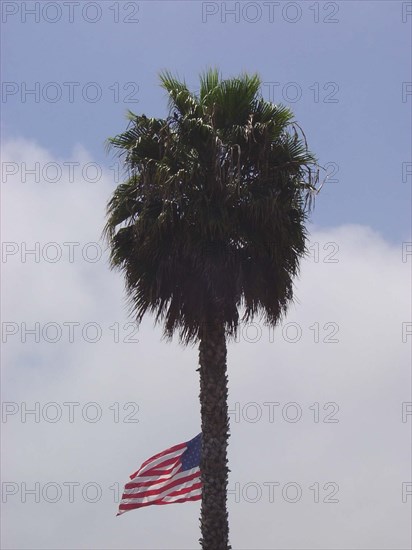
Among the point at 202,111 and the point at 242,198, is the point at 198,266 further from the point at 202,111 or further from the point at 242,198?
the point at 202,111

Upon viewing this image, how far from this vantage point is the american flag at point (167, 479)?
23.7 meters

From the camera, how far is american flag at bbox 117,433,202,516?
23.7 metres

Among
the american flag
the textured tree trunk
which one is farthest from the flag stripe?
the textured tree trunk

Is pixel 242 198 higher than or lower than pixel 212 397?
higher

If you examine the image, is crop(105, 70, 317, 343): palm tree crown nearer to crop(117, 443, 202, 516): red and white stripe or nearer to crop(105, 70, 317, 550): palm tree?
crop(105, 70, 317, 550): palm tree

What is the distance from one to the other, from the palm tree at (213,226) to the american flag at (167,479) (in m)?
1.98

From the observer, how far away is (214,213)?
22.6 metres

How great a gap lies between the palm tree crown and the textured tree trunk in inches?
18.8

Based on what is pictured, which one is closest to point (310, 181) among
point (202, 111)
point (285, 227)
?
point (285, 227)

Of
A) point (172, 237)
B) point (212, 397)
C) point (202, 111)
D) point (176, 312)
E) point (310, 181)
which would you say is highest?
point (202, 111)

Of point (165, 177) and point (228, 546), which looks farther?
point (165, 177)

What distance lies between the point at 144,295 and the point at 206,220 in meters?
2.13

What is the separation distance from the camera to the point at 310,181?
23.5m

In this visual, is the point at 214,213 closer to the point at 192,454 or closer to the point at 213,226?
the point at 213,226
